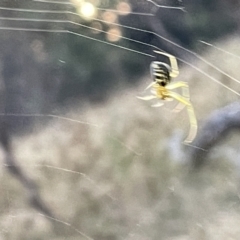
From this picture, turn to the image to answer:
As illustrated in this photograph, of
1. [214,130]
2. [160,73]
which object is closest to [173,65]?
[160,73]

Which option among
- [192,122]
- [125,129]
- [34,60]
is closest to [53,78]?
[34,60]

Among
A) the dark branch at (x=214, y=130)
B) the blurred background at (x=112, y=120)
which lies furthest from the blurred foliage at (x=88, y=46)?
the dark branch at (x=214, y=130)

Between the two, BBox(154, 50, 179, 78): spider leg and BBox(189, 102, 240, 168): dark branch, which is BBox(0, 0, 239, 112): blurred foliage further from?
BBox(189, 102, 240, 168): dark branch

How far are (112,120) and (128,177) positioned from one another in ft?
0.36

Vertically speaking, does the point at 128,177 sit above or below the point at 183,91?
below

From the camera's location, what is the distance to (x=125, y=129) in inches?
34.5

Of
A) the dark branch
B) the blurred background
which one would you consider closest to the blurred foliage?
the blurred background

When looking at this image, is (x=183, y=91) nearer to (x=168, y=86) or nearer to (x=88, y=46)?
(x=168, y=86)

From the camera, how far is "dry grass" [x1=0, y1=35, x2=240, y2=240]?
0.85 metres

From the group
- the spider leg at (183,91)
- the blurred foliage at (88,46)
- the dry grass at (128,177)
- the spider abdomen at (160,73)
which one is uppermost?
the blurred foliage at (88,46)

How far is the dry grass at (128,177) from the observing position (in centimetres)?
85

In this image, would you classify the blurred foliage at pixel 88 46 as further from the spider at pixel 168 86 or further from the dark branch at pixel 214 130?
the dark branch at pixel 214 130

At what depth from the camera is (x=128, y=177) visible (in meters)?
0.87

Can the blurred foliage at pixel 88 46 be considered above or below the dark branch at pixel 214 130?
above
